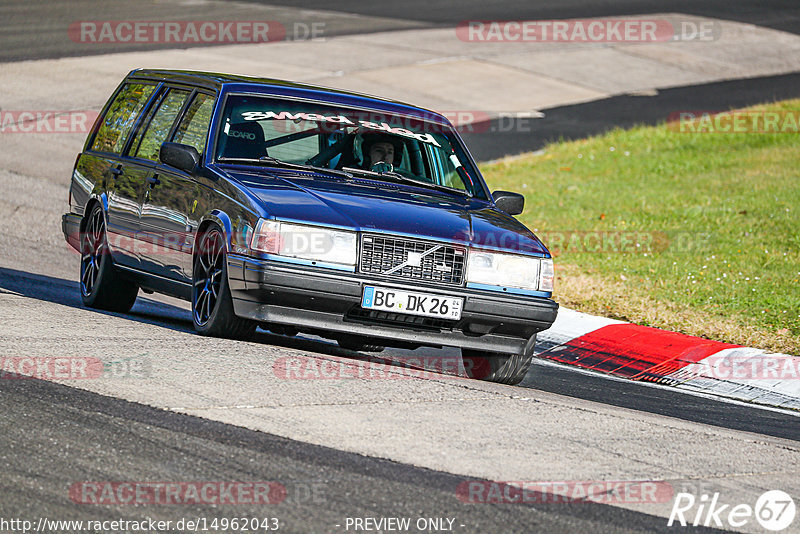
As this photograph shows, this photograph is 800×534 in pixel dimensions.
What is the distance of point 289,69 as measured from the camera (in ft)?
84.0

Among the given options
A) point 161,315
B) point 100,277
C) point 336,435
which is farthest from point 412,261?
point 161,315

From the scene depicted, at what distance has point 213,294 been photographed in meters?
7.64

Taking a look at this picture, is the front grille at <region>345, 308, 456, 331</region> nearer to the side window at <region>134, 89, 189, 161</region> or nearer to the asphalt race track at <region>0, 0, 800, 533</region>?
the asphalt race track at <region>0, 0, 800, 533</region>

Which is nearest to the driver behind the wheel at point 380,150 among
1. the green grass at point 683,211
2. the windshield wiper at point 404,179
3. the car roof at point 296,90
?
the windshield wiper at point 404,179

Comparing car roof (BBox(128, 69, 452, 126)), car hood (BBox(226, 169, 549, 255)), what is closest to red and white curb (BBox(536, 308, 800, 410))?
car hood (BBox(226, 169, 549, 255))

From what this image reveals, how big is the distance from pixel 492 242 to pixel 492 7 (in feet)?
98.1

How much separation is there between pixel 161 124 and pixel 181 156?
113 cm

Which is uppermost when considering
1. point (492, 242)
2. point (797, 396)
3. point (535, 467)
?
point (492, 242)

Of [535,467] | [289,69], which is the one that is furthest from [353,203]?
[289,69]

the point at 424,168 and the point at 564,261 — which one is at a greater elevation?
the point at 424,168

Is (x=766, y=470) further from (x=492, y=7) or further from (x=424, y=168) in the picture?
(x=492, y=7)

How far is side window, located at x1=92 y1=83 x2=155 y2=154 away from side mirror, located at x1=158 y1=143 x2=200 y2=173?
4.69 feet

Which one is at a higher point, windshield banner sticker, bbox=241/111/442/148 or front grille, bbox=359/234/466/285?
windshield banner sticker, bbox=241/111/442/148

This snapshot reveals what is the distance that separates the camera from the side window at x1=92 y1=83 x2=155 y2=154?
31.2 feet
